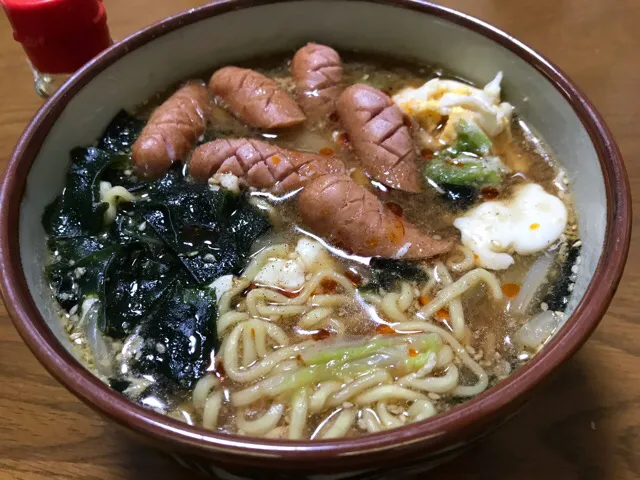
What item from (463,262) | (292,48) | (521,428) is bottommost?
(521,428)

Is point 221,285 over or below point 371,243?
below

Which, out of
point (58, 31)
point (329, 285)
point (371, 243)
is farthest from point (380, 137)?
point (58, 31)

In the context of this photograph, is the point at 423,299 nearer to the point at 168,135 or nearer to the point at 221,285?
the point at 221,285

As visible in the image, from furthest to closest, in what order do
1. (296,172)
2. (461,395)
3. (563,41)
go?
(563,41) → (296,172) → (461,395)

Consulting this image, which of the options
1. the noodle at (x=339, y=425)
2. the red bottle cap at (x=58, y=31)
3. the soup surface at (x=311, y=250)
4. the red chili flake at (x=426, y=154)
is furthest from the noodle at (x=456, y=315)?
the red bottle cap at (x=58, y=31)

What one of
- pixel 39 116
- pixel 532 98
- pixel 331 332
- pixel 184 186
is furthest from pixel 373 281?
pixel 39 116

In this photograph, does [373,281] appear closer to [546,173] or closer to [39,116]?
[546,173]

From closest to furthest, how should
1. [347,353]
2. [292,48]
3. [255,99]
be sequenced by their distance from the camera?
1. [347,353]
2. [255,99]
3. [292,48]
